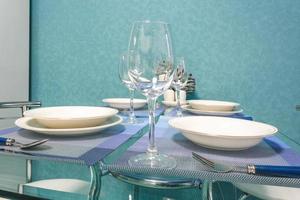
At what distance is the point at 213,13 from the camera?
5.88 ft

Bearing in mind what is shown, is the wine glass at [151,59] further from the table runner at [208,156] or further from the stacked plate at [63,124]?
the stacked plate at [63,124]

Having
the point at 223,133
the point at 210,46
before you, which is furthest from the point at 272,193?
the point at 210,46

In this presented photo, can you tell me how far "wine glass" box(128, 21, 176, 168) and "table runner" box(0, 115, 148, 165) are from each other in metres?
0.09

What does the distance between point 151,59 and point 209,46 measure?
4.59 ft

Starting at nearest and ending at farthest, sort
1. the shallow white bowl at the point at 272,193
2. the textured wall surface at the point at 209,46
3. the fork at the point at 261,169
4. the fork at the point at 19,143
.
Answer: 1. the fork at the point at 261,169
2. the fork at the point at 19,143
3. the shallow white bowl at the point at 272,193
4. the textured wall surface at the point at 209,46

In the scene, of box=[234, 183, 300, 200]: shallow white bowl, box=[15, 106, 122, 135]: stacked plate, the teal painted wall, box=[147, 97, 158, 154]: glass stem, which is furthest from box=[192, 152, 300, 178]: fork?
the teal painted wall

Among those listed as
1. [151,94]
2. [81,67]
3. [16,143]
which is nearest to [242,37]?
[81,67]

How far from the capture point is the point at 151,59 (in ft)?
1.62

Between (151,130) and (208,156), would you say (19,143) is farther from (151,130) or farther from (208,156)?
(208,156)

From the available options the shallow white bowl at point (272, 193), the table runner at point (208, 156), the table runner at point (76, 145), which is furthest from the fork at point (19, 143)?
the shallow white bowl at point (272, 193)

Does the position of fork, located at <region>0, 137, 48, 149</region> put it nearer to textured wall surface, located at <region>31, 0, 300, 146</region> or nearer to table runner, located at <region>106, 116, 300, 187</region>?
table runner, located at <region>106, 116, 300, 187</region>

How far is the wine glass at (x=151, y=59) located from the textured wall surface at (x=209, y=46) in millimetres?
1152

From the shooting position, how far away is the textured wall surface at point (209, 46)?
5.64ft

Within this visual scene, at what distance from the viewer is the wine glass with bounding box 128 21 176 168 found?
494 millimetres
